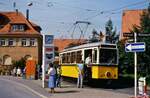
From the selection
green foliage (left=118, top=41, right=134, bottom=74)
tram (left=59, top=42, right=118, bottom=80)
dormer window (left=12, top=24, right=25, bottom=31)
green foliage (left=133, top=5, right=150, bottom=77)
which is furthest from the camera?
dormer window (left=12, top=24, right=25, bottom=31)

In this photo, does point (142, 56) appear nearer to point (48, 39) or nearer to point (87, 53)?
point (87, 53)

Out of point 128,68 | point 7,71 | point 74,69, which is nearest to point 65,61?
point 74,69

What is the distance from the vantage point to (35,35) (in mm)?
86875

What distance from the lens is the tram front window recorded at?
31.7 m

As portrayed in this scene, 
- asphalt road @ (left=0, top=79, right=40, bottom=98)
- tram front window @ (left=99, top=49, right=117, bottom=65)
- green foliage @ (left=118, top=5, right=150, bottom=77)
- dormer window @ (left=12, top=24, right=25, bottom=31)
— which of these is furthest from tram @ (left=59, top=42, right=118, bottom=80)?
dormer window @ (left=12, top=24, right=25, bottom=31)

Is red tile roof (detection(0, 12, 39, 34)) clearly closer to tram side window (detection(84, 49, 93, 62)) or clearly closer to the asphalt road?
tram side window (detection(84, 49, 93, 62))

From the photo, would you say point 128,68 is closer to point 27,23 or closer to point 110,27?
point 110,27

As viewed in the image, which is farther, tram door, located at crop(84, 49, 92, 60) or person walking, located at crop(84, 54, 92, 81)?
tram door, located at crop(84, 49, 92, 60)

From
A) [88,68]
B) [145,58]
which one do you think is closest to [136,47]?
[88,68]

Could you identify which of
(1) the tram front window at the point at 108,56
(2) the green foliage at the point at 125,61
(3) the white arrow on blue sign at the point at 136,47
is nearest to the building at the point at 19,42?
(2) the green foliage at the point at 125,61

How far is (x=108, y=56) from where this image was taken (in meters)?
32.0

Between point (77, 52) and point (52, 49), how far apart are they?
5.16 metres

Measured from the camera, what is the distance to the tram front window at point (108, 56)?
104 feet

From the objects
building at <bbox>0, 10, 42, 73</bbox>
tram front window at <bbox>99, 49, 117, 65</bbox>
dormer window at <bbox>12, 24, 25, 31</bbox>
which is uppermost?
dormer window at <bbox>12, 24, 25, 31</bbox>
